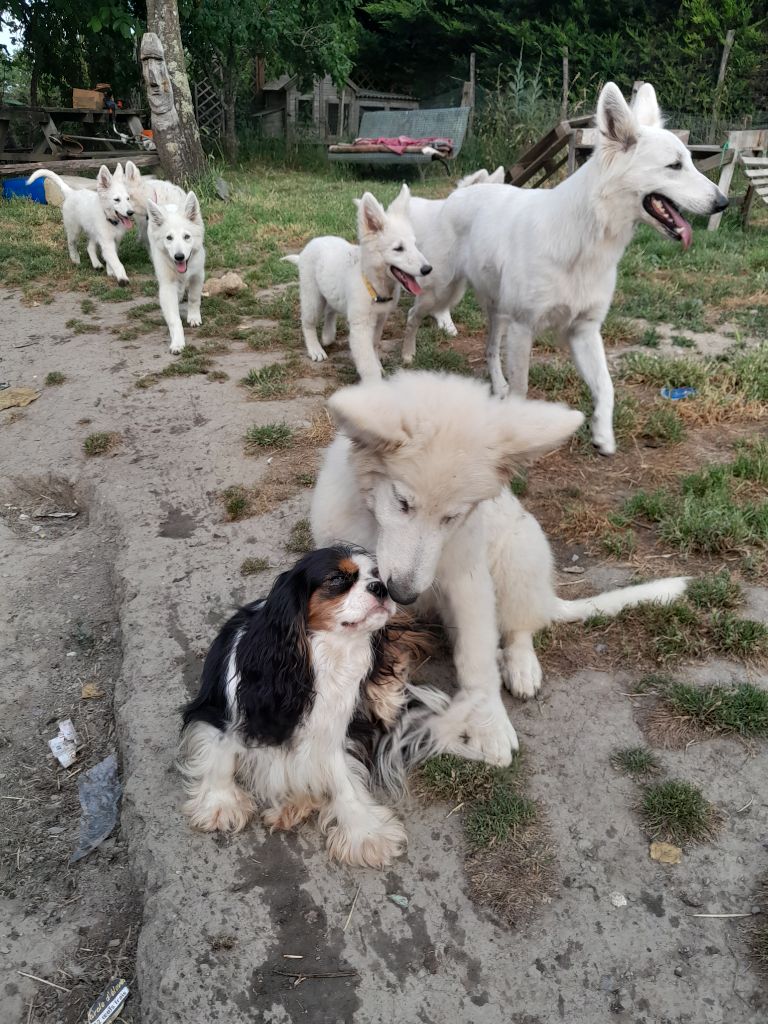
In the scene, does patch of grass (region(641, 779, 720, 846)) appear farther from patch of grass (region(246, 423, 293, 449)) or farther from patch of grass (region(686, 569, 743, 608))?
patch of grass (region(246, 423, 293, 449))

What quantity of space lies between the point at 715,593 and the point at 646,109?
3.14 m

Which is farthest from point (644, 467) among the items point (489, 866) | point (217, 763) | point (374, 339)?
point (217, 763)

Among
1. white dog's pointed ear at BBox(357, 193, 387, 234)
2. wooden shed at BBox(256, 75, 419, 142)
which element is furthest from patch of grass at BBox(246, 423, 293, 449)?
wooden shed at BBox(256, 75, 419, 142)

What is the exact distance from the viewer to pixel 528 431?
6.73ft

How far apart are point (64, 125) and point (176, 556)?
21637mm

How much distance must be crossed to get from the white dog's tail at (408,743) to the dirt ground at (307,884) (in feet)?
0.46

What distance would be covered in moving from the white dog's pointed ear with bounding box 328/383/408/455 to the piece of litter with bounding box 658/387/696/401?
3.80 meters

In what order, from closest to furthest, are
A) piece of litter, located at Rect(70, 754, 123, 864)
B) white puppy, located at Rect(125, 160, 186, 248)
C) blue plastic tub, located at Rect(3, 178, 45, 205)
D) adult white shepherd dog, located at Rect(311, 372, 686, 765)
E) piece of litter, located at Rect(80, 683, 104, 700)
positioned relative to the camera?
adult white shepherd dog, located at Rect(311, 372, 686, 765)
piece of litter, located at Rect(70, 754, 123, 864)
piece of litter, located at Rect(80, 683, 104, 700)
white puppy, located at Rect(125, 160, 186, 248)
blue plastic tub, located at Rect(3, 178, 45, 205)

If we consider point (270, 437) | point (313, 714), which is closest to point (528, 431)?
point (313, 714)

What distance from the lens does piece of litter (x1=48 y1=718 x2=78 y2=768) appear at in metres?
2.70

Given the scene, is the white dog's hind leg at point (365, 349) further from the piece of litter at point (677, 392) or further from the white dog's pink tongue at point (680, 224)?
the white dog's pink tongue at point (680, 224)

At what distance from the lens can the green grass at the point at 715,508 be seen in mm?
3551

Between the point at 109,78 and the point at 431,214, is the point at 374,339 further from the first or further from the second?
the point at 109,78

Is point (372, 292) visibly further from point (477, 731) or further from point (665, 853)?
point (665, 853)
